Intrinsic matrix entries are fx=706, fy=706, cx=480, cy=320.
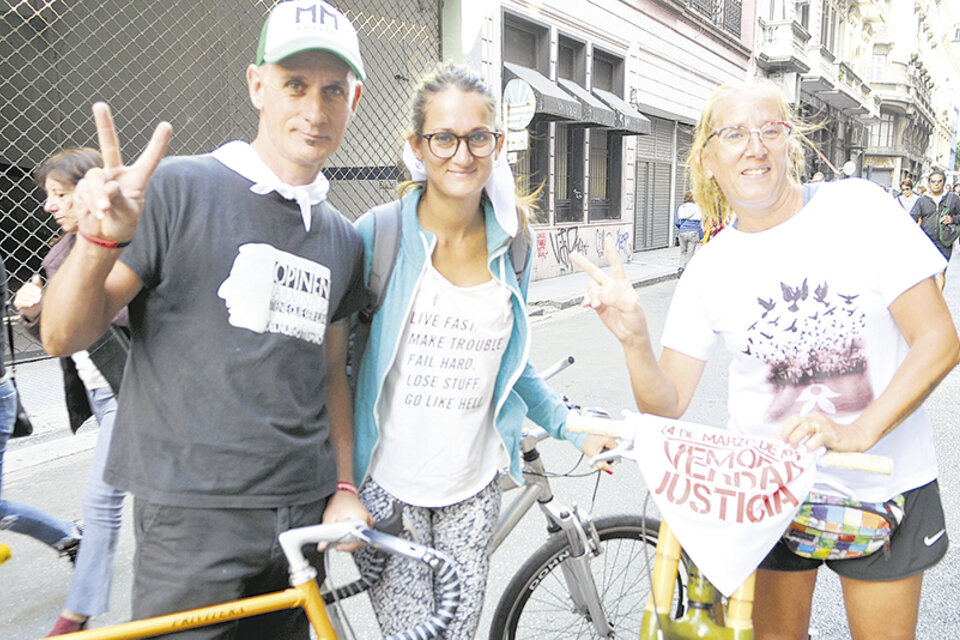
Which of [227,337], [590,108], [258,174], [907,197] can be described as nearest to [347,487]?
[227,337]

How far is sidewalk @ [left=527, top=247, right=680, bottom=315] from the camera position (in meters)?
10.7

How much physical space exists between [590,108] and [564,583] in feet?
39.3

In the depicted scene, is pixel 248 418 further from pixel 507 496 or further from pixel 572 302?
pixel 572 302

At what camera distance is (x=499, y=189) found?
6.22 feet

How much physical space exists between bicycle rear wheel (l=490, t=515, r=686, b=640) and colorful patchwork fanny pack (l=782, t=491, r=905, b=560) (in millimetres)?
621

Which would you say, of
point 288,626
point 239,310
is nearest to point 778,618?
point 288,626

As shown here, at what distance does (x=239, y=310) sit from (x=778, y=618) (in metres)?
1.56

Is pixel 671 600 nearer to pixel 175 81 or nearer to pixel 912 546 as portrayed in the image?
pixel 912 546

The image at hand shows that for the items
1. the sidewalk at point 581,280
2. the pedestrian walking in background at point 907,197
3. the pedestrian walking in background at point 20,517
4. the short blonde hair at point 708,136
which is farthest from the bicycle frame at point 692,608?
the pedestrian walking in background at point 907,197

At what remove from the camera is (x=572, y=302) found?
1075 cm

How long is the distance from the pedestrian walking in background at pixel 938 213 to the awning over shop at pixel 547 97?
18.4ft

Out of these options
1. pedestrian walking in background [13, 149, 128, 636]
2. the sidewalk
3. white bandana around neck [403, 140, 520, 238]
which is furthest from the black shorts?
the sidewalk

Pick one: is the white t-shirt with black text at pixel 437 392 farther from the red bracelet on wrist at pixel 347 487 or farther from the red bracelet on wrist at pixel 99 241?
the red bracelet on wrist at pixel 99 241

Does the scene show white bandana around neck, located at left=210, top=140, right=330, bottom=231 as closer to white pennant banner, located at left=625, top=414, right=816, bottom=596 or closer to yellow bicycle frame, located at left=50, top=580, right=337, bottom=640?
yellow bicycle frame, located at left=50, top=580, right=337, bottom=640
